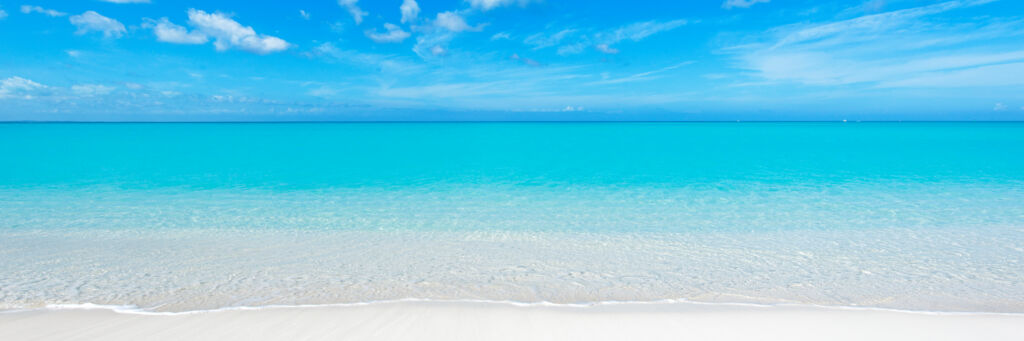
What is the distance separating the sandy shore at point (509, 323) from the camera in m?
4.17

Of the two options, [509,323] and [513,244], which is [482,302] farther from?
[513,244]

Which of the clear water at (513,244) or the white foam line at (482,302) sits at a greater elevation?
the white foam line at (482,302)

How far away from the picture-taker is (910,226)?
8805mm

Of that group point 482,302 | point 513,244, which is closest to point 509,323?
point 482,302

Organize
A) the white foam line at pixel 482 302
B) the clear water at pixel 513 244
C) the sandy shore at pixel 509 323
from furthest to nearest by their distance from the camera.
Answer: the clear water at pixel 513 244 → the white foam line at pixel 482 302 → the sandy shore at pixel 509 323

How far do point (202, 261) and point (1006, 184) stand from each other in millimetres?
19976

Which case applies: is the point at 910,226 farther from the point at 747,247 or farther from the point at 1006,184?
the point at 1006,184

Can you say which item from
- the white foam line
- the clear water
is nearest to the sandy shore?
the white foam line

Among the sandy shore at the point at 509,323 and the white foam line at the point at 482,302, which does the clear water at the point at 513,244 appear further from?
the sandy shore at the point at 509,323

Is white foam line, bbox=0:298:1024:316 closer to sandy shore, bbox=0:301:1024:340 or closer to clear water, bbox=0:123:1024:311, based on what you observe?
sandy shore, bbox=0:301:1024:340

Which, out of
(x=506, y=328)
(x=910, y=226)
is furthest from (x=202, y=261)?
(x=910, y=226)

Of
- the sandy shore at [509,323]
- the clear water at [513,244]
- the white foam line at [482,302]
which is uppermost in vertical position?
the sandy shore at [509,323]

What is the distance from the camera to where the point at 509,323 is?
4492 millimetres

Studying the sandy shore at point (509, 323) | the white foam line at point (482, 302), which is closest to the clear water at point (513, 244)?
the white foam line at point (482, 302)
